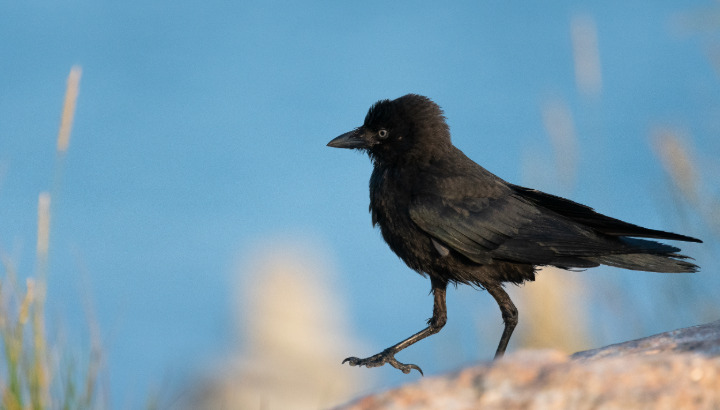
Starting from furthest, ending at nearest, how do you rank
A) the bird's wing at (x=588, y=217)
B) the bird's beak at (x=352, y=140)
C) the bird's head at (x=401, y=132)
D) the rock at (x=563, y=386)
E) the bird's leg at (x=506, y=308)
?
the bird's beak at (x=352, y=140) < the bird's head at (x=401, y=132) < the bird's leg at (x=506, y=308) < the bird's wing at (x=588, y=217) < the rock at (x=563, y=386)

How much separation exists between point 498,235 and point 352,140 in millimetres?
1045

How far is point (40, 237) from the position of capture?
3.49 meters

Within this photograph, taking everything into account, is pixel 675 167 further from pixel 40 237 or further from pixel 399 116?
pixel 40 237

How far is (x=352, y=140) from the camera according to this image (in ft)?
15.0

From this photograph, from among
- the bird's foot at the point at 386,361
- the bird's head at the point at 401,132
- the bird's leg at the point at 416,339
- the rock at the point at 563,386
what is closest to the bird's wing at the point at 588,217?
the bird's head at the point at 401,132

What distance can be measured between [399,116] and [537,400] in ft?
8.52

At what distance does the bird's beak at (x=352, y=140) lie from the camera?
4.53 metres

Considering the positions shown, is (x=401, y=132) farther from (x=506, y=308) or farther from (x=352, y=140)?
(x=506, y=308)

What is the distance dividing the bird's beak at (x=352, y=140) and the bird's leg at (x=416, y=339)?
89 cm

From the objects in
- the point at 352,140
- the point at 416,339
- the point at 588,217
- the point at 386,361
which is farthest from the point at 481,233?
the point at 352,140

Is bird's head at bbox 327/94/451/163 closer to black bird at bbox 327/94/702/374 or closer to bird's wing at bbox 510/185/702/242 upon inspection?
black bird at bbox 327/94/702/374

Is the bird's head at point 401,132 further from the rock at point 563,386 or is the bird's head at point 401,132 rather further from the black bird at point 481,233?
the rock at point 563,386

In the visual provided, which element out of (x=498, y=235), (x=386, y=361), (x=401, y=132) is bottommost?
(x=386, y=361)

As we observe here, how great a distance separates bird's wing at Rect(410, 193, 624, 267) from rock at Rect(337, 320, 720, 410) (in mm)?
1679
